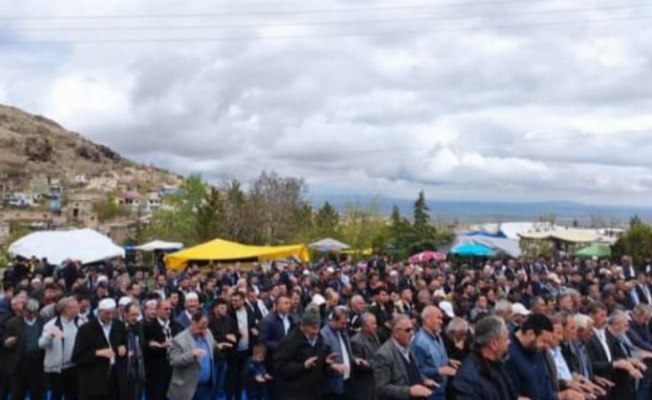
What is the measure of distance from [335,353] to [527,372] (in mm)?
3185

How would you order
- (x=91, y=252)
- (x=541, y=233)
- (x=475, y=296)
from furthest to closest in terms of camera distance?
(x=541, y=233) → (x=91, y=252) → (x=475, y=296)

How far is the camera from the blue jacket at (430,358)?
747 cm

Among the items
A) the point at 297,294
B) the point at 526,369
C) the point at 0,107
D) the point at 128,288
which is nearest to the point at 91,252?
the point at 128,288

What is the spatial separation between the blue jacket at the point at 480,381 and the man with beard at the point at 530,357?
0.52m

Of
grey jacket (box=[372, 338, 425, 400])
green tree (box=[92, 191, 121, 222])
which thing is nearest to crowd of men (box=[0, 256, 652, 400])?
grey jacket (box=[372, 338, 425, 400])

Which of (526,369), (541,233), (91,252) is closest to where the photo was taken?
(526,369)

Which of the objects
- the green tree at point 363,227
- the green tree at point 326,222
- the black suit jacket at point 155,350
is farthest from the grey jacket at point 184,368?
the green tree at point 326,222

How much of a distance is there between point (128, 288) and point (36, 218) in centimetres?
11676

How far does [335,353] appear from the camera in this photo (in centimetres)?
851

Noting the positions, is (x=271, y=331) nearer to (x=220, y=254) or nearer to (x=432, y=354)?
(x=432, y=354)

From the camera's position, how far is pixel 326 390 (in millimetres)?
8781

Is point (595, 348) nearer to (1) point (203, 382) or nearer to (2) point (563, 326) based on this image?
(2) point (563, 326)

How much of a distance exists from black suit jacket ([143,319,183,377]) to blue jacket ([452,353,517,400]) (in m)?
5.84

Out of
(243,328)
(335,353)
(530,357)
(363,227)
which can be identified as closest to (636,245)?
(363,227)
